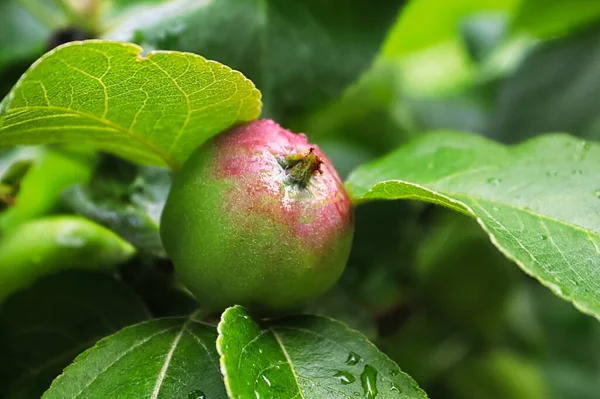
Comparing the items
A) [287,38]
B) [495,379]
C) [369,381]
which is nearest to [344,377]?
[369,381]

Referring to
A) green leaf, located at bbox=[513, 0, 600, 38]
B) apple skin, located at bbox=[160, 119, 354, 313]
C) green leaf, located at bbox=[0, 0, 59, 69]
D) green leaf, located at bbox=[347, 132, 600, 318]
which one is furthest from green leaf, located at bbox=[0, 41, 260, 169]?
green leaf, located at bbox=[513, 0, 600, 38]

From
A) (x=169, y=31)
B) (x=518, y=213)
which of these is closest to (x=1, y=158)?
(x=169, y=31)

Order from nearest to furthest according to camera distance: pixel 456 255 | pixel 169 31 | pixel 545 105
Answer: pixel 169 31 < pixel 456 255 < pixel 545 105

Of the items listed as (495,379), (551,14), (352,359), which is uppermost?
(551,14)

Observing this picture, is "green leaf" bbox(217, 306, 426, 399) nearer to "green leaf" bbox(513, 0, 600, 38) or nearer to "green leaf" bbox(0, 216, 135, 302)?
"green leaf" bbox(0, 216, 135, 302)

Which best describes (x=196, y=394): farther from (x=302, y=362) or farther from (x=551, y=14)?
(x=551, y=14)

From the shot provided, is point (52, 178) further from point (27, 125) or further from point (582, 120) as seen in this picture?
point (582, 120)

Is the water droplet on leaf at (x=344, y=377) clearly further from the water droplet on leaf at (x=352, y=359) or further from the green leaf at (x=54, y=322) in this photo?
the green leaf at (x=54, y=322)
